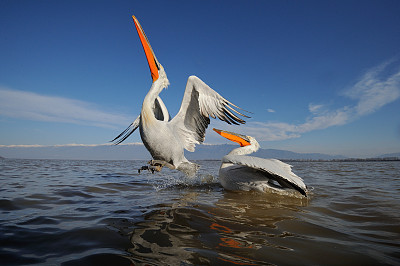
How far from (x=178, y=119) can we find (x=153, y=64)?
4.57 ft

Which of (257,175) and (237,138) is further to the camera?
(237,138)

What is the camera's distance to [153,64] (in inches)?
201

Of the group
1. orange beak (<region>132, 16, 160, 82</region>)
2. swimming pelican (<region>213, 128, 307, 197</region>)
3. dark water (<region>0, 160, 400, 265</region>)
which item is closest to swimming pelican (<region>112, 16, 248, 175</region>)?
orange beak (<region>132, 16, 160, 82</region>)

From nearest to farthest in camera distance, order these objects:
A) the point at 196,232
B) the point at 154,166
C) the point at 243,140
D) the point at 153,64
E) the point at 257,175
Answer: the point at 196,232 < the point at 257,175 < the point at 154,166 < the point at 153,64 < the point at 243,140

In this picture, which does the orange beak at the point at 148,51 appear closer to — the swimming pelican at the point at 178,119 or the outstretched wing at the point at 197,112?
the swimming pelican at the point at 178,119

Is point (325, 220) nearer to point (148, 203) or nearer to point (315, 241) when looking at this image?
point (315, 241)

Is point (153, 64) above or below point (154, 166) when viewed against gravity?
above

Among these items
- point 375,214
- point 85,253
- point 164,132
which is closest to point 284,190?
point 375,214

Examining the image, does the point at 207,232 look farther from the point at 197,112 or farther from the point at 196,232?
the point at 197,112

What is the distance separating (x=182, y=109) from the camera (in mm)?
5008

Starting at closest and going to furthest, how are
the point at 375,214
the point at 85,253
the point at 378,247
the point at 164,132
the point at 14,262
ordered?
the point at 14,262, the point at 85,253, the point at 378,247, the point at 375,214, the point at 164,132

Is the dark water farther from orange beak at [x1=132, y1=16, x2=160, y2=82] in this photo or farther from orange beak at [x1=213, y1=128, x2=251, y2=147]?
orange beak at [x1=132, y1=16, x2=160, y2=82]

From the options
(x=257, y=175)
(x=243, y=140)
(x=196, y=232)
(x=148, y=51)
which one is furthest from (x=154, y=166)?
(x=196, y=232)

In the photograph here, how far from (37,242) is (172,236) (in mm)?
1107
